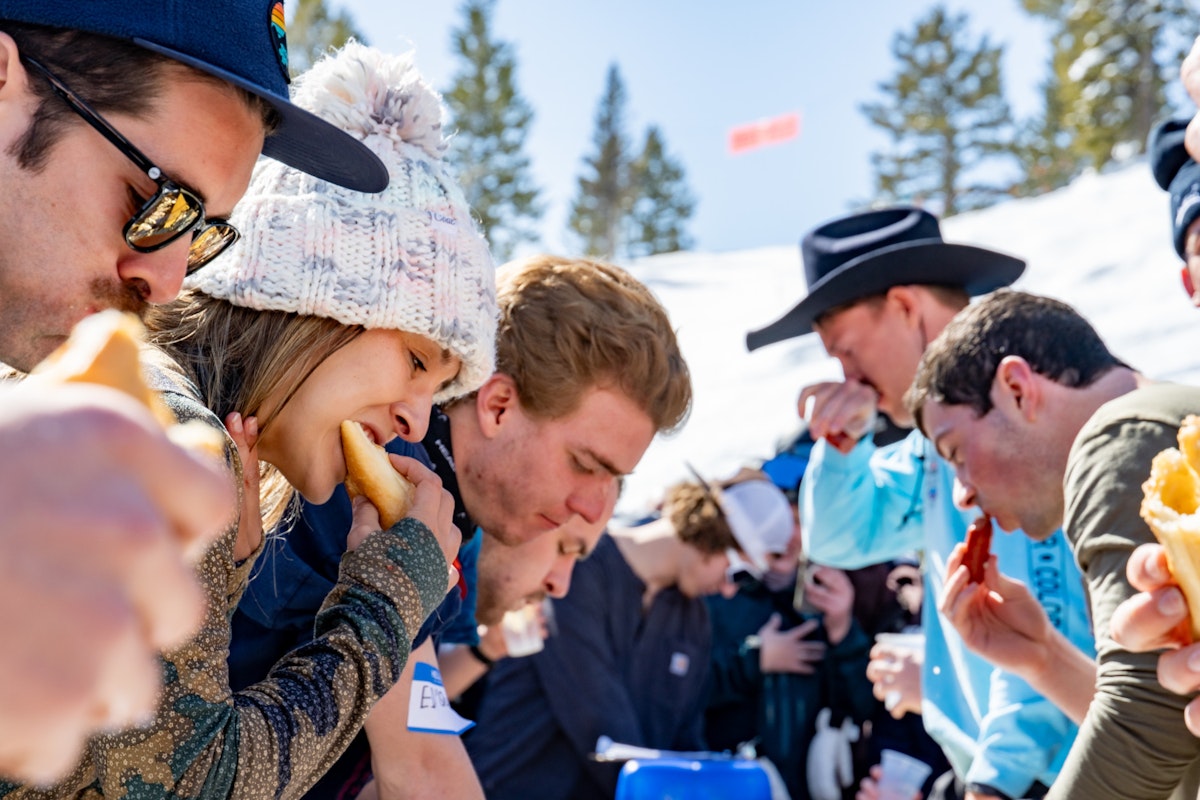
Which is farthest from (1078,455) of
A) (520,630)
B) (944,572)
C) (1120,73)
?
(1120,73)

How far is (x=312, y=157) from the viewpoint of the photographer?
1929 millimetres

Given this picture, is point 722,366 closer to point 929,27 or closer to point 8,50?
point 8,50

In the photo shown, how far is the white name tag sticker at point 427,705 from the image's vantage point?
2.29m

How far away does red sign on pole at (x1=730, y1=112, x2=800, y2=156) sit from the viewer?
2150cm

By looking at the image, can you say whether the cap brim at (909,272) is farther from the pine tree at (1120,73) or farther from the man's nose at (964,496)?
the pine tree at (1120,73)

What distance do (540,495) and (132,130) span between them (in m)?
1.74

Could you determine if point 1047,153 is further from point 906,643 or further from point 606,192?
point 906,643

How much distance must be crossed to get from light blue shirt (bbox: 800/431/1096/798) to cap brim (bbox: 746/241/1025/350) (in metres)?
0.60

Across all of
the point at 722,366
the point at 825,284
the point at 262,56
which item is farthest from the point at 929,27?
the point at 262,56

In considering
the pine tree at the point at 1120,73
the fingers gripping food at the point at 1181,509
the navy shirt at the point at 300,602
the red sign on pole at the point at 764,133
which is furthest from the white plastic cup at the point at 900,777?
the pine tree at the point at 1120,73

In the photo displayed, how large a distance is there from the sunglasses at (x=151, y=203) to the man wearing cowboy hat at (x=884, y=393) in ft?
9.60

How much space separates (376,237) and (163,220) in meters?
0.70

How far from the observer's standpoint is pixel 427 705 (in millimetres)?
2311

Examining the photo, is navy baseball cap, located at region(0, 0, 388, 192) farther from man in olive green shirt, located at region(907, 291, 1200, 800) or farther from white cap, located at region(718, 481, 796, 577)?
white cap, located at region(718, 481, 796, 577)
